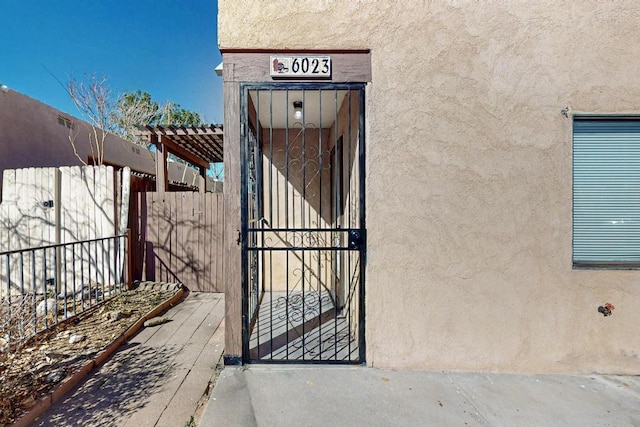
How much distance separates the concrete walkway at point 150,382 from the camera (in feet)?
6.18

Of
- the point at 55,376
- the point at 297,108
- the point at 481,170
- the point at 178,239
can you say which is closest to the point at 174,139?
the point at 178,239

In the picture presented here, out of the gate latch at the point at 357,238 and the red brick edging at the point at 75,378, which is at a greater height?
the gate latch at the point at 357,238

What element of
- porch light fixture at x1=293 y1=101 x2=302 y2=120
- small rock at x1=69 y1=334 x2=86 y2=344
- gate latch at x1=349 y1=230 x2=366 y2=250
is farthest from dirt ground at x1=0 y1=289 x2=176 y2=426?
porch light fixture at x1=293 y1=101 x2=302 y2=120

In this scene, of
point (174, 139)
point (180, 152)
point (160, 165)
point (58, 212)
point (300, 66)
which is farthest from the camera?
point (180, 152)

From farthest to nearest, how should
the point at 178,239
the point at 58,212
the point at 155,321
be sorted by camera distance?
the point at 178,239
the point at 58,212
the point at 155,321

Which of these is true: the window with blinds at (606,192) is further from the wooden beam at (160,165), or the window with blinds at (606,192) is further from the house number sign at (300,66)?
the wooden beam at (160,165)

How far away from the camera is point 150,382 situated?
2.26 m

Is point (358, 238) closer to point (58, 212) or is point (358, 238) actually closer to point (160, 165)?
point (160, 165)

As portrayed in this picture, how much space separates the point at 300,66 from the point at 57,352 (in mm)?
3403

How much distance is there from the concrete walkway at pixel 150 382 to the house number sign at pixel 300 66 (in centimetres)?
269

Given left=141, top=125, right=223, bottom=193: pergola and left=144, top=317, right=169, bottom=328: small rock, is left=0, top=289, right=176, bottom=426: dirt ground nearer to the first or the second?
left=144, top=317, right=169, bottom=328: small rock

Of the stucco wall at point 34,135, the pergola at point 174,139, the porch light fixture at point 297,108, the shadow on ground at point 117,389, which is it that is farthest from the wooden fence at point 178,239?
the stucco wall at point 34,135

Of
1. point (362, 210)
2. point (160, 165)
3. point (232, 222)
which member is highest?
point (160, 165)

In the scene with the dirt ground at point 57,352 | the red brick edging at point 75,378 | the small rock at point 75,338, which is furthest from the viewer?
the small rock at point 75,338
